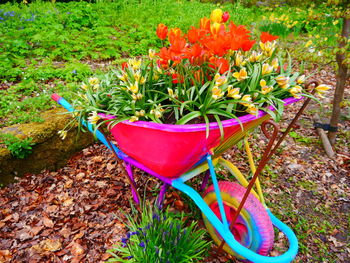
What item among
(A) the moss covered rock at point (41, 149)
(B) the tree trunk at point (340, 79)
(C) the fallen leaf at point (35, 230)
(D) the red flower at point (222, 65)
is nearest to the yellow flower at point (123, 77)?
(D) the red flower at point (222, 65)

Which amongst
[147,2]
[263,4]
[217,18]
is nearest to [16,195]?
[217,18]

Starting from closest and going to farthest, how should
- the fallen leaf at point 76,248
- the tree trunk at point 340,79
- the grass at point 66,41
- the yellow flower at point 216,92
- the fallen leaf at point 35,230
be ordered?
the yellow flower at point 216,92 → the fallen leaf at point 76,248 → the fallen leaf at point 35,230 → the tree trunk at point 340,79 → the grass at point 66,41

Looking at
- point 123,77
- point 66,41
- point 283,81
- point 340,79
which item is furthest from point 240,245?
point 66,41

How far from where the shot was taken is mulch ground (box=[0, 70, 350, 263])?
6.34 feet

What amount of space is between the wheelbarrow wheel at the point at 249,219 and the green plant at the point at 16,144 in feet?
4.80

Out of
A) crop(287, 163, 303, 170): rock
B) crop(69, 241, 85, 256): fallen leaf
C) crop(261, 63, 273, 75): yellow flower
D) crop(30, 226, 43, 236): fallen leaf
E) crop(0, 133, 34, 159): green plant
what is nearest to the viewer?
crop(261, 63, 273, 75): yellow flower

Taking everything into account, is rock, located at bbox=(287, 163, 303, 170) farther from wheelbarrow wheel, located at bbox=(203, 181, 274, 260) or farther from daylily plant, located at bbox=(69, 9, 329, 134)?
daylily plant, located at bbox=(69, 9, 329, 134)

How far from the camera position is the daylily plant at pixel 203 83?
1302 millimetres

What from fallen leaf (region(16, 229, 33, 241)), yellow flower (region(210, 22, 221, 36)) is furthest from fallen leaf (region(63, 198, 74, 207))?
yellow flower (region(210, 22, 221, 36))

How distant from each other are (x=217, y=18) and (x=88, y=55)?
3.22 metres

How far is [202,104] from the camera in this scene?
1.37 meters

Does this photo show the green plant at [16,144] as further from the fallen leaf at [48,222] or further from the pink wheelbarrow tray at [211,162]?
the pink wheelbarrow tray at [211,162]

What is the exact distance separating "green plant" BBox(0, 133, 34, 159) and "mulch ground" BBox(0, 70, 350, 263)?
9.6 inches

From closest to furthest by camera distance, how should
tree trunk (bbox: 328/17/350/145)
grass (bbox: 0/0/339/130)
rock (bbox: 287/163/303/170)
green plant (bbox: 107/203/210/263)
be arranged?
green plant (bbox: 107/203/210/263) → tree trunk (bbox: 328/17/350/145) → rock (bbox: 287/163/303/170) → grass (bbox: 0/0/339/130)
